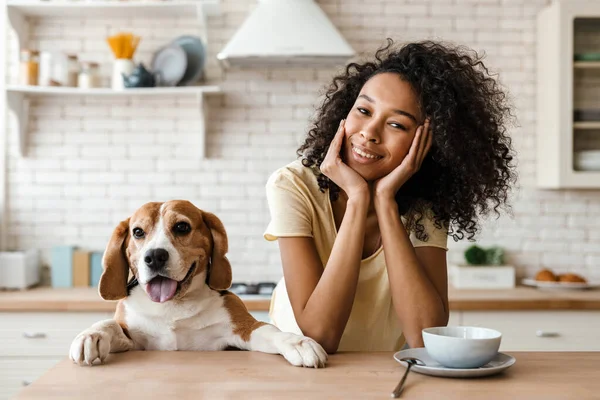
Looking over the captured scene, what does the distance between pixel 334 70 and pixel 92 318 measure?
1.76 m

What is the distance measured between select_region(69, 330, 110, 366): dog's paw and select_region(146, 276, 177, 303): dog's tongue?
18 cm

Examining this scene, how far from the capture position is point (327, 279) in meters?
1.56

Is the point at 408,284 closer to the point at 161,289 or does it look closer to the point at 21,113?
the point at 161,289

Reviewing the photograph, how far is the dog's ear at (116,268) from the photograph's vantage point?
146cm

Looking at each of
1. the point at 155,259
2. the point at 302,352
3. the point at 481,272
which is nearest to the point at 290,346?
the point at 302,352

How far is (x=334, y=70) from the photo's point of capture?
356 cm

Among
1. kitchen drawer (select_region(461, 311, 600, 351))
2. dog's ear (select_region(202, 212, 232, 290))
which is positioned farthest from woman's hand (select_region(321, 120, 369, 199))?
kitchen drawer (select_region(461, 311, 600, 351))

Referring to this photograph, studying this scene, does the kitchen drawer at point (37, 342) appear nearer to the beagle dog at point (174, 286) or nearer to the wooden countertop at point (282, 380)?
the beagle dog at point (174, 286)

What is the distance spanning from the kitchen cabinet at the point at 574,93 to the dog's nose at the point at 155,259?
250 cm

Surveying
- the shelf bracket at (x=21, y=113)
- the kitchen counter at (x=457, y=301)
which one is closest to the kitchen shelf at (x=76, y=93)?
the shelf bracket at (x=21, y=113)

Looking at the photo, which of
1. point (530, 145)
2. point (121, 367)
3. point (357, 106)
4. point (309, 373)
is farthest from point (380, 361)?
point (530, 145)

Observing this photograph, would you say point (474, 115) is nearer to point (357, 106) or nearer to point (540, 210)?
point (357, 106)

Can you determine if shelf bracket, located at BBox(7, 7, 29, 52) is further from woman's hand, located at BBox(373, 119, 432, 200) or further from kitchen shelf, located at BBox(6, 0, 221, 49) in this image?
woman's hand, located at BBox(373, 119, 432, 200)

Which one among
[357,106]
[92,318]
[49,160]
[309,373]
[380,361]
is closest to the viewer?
[309,373]
